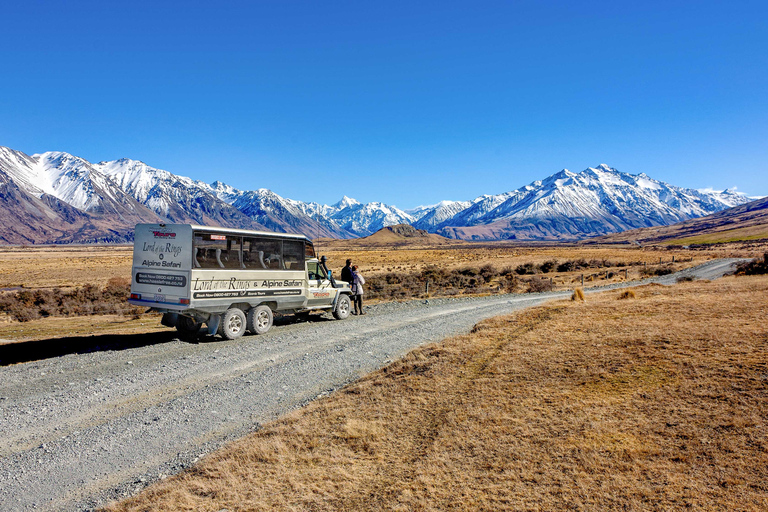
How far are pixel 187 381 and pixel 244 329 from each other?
5.05 m

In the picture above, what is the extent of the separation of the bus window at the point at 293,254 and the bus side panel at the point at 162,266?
376cm

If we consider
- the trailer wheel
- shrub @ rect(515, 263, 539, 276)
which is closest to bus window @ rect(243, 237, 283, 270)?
the trailer wheel

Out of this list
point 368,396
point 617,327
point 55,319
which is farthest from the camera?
point 55,319

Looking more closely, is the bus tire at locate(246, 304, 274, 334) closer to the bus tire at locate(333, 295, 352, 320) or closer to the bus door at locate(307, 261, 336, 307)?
the bus door at locate(307, 261, 336, 307)

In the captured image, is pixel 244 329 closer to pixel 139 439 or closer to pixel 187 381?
pixel 187 381

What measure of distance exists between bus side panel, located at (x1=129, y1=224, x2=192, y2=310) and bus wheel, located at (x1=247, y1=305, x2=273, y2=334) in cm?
253

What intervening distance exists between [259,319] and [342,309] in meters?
4.22

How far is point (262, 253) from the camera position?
15.1 m

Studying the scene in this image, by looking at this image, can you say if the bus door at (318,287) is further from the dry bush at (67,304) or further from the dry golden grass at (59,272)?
the dry golden grass at (59,272)

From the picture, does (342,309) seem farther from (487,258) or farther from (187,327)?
(487,258)

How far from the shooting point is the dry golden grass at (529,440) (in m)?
4.50

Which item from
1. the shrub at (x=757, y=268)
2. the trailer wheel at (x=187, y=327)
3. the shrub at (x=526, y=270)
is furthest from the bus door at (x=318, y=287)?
the shrub at (x=526, y=270)

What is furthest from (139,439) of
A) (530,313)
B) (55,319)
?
(55,319)

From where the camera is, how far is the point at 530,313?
49.9 feet
